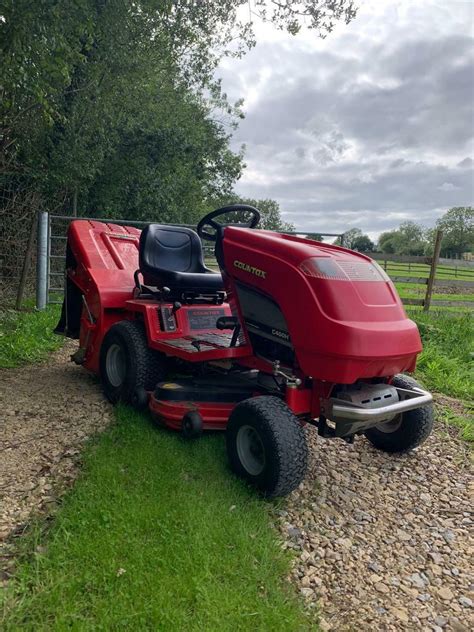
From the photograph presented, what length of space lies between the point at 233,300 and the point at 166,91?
941 centimetres

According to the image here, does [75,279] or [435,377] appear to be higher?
[75,279]

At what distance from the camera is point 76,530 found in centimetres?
219

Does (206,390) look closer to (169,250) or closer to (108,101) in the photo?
(169,250)

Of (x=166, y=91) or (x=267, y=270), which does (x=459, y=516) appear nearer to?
(x=267, y=270)

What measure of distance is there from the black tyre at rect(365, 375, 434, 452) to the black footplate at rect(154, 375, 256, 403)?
3.00 feet

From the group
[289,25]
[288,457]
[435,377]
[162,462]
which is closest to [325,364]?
[288,457]

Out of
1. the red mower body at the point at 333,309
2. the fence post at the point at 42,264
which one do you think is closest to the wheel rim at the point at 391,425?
the red mower body at the point at 333,309

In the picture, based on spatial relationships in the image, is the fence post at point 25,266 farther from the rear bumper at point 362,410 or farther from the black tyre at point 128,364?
the rear bumper at point 362,410

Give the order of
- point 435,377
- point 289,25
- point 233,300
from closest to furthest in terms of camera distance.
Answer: point 233,300 < point 435,377 < point 289,25

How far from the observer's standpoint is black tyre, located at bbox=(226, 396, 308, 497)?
2404mm

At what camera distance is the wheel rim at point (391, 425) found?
3.21 m

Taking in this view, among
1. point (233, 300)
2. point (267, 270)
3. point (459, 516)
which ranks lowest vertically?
point (459, 516)

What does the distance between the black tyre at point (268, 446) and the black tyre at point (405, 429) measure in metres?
0.97

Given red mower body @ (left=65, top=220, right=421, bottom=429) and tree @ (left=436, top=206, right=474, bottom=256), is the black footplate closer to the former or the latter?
red mower body @ (left=65, top=220, right=421, bottom=429)
